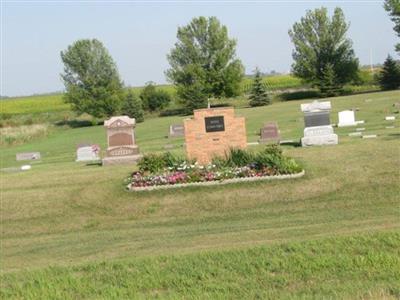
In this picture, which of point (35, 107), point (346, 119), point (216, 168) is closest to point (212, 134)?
point (216, 168)

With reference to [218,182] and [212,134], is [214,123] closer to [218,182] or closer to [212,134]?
[212,134]

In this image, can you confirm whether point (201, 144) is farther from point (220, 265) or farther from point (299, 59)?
point (299, 59)

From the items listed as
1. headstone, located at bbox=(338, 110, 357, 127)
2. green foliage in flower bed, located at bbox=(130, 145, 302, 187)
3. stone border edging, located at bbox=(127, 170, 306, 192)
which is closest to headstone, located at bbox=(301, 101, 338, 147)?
green foliage in flower bed, located at bbox=(130, 145, 302, 187)

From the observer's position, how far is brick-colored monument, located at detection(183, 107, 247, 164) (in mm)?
18906

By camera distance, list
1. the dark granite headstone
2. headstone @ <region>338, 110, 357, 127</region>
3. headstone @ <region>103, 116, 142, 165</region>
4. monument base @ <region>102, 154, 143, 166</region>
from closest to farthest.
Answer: the dark granite headstone < monument base @ <region>102, 154, 143, 166</region> < headstone @ <region>103, 116, 142, 165</region> < headstone @ <region>338, 110, 357, 127</region>

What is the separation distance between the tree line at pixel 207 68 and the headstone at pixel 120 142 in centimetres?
4266

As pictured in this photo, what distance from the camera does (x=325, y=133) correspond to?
2191 centimetres

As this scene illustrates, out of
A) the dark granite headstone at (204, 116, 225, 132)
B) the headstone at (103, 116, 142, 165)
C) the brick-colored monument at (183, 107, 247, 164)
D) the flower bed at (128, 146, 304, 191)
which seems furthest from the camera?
the headstone at (103, 116, 142, 165)

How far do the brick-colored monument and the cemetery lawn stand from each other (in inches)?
76.8

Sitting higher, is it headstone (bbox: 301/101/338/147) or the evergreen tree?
the evergreen tree

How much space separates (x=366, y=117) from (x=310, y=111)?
1365 cm

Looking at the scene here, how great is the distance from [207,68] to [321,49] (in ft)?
46.2

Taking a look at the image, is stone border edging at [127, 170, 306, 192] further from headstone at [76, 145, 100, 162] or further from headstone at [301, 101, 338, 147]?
headstone at [76, 145, 100, 162]

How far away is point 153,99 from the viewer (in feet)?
231
